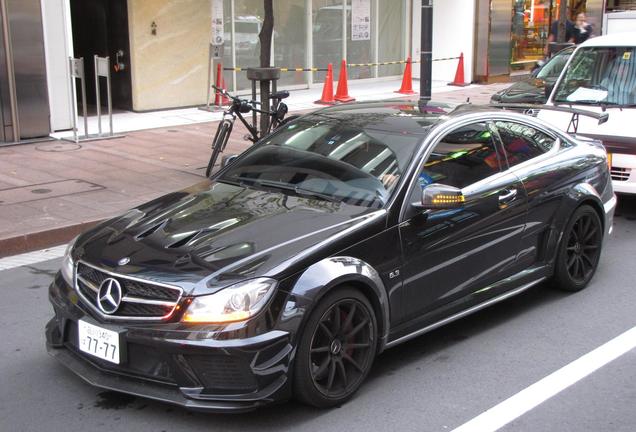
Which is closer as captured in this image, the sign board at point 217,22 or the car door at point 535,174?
the car door at point 535,174

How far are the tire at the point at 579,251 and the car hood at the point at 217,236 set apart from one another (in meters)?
2.10

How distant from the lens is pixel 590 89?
31.0ft

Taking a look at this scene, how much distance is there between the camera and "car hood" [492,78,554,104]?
11.7 m

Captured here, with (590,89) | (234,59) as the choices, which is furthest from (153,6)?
(590,89)

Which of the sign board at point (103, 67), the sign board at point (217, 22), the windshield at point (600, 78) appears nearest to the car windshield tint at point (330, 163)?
the windshield at point (600, 78)

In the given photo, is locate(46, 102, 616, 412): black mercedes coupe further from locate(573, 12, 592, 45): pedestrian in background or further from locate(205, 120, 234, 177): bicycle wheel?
locate(573, 12, 592, 45): pedestrian in background

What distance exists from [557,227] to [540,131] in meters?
0.78

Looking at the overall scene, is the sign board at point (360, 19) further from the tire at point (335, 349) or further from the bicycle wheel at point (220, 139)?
the tire at point (335, 349)

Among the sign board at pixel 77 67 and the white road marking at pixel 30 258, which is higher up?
the sign board at pixel 77 67

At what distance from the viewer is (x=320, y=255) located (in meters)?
4.14

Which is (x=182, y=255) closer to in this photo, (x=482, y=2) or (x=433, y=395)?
(x=433, y=395)

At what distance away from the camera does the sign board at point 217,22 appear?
52.9 ft

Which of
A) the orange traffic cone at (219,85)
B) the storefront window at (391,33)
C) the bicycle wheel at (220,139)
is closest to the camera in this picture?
the bicycle wheel at (220,139)

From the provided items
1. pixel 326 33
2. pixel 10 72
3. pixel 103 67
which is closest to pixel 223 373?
pixel 103 67
